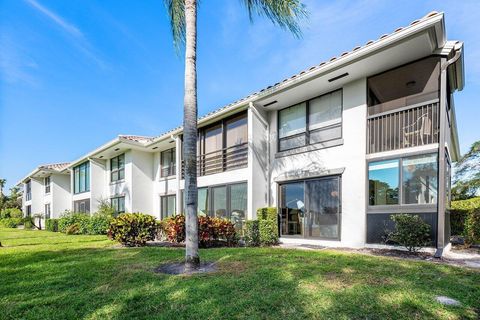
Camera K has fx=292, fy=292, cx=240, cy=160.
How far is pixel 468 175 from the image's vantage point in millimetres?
23000

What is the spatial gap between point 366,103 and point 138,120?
22.0 meters

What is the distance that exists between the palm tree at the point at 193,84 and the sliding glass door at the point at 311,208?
18.6 feet

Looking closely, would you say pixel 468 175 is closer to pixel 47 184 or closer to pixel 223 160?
pixel 223 160

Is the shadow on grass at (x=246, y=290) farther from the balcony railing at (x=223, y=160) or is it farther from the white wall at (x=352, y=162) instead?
the balcony railing at (x=223, y=160)

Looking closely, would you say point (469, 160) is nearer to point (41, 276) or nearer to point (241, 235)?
point (241, 235)

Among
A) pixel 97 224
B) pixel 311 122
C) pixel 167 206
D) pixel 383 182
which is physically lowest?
pixel 97 224

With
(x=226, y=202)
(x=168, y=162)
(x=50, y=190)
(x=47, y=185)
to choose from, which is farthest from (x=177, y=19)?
(x=47, y=185)

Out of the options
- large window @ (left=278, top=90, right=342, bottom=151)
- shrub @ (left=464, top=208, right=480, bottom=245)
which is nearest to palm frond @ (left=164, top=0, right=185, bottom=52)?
large window @ (left=278, top=90, right=342, bottom=151)

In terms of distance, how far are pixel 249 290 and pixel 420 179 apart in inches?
267

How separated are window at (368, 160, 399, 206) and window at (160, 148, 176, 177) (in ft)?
41.0

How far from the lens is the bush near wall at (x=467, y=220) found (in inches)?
372

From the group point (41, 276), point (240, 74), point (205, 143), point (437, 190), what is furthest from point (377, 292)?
point (240, 74)

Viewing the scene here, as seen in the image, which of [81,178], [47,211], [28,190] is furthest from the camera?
[28,190]

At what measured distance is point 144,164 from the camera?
20.1 metres
